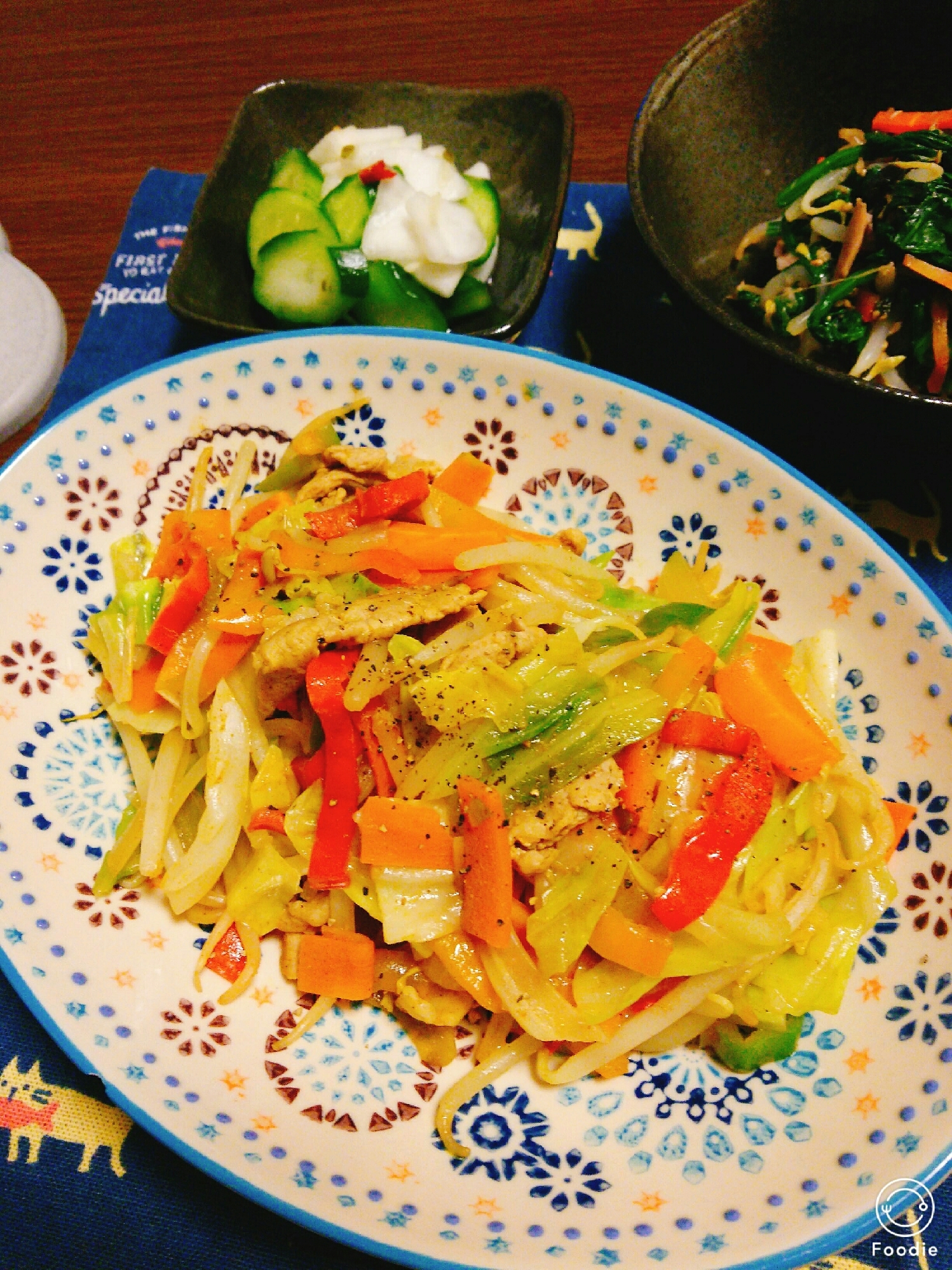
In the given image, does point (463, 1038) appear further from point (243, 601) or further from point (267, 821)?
point (243, 601)

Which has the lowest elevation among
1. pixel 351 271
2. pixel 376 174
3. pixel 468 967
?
pixel 468 967

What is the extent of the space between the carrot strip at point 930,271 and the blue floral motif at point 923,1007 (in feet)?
6.15

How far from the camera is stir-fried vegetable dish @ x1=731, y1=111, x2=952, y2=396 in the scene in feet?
8.05

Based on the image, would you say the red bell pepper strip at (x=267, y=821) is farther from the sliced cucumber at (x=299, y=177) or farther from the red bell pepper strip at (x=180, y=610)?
the sliced cucumber at (x=299, y=177)

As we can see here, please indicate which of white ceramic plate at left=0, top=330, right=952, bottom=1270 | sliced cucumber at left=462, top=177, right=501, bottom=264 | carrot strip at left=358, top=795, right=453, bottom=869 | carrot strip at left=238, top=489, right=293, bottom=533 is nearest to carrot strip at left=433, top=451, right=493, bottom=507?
white ceramic plate at left=0, top=330, right=952, bottom=1270

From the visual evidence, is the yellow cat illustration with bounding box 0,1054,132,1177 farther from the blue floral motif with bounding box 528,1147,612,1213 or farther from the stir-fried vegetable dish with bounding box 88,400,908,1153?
the blue floral motif with bounding box 528,1147,612,1213

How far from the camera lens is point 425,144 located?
10.6 feet

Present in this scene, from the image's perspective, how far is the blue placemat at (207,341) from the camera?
1779mm

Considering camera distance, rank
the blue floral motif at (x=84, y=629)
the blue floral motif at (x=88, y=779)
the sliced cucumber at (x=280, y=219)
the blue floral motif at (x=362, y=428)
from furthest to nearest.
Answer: the sliced cucumber at (x=280, y=219) → the blue floral motif at (x=362, y=428) → the blue floral motif at (x=84, y=629) → the blue floral motif at (x=88, y=779)

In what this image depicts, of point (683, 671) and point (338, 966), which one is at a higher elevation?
point (683, 671)

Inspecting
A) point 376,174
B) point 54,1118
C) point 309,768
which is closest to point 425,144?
point 376,174

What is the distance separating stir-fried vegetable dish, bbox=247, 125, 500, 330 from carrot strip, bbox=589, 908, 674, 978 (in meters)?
1.97

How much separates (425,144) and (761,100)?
48.8 inches

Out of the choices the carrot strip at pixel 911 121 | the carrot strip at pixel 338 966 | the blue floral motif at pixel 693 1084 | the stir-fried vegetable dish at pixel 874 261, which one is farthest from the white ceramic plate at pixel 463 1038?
the carrot strip at pixel 911 121
